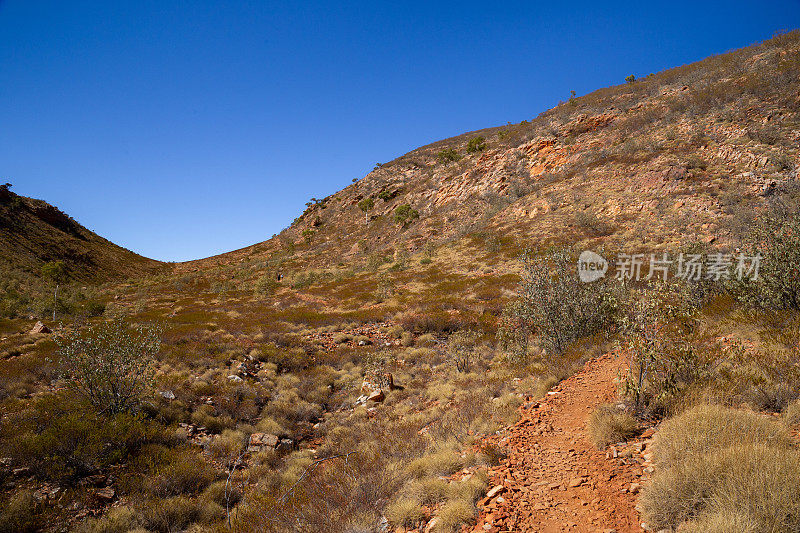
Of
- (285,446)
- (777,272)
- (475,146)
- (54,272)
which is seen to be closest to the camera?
(777,272)

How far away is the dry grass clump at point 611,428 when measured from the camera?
4.71 meters

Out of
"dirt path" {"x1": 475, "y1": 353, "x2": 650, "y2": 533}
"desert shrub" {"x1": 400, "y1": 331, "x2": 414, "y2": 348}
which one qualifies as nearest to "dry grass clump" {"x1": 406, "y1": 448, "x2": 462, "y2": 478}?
"dirt path" {"x1": 475, "y1": 353, "x2": 650, "y2": 533}

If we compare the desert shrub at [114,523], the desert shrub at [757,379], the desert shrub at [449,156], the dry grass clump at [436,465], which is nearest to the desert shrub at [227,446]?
the desert shrub at [114,523]

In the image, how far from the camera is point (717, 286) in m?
10.4

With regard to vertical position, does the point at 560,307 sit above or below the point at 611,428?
above

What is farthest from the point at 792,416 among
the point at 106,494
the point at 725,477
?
the point at 106,494

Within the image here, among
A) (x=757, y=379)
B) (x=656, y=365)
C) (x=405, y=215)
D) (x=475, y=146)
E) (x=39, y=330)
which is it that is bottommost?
(x=757, y=379)

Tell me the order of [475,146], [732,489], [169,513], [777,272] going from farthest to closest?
[475,146], [777,272], [169,513], [732,489]

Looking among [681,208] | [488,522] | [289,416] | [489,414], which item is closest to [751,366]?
[489,414]

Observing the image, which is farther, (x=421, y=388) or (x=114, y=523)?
(x=421, y=388)

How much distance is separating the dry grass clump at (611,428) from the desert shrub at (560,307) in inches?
171

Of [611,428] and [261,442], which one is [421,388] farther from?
[611,428]

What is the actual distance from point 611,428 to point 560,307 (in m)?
5.59

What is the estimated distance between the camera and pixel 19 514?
4746mm
